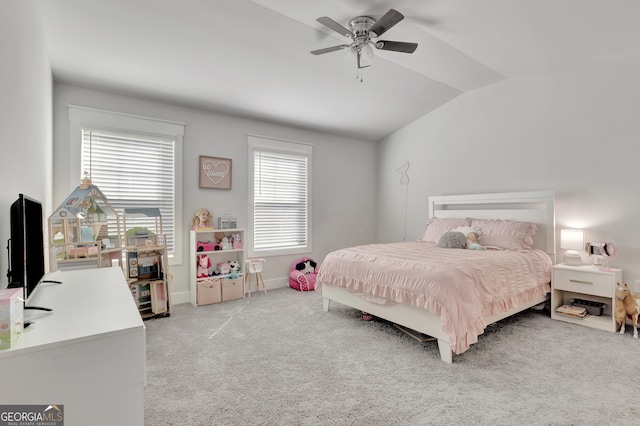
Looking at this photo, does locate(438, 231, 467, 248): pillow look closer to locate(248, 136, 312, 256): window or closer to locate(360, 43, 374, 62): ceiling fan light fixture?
locate(248, 136, 312, 256): window

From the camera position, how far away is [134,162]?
3627mm

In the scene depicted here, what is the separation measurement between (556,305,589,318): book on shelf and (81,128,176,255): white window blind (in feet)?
14.4

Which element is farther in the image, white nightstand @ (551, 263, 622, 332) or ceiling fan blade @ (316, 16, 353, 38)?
white nightstand @ (551, 263, 622, 332)

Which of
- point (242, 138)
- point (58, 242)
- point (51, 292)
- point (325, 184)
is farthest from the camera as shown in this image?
point (325, 184)

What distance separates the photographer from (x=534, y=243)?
12.3ft

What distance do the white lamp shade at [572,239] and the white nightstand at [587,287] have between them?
0.66 ft

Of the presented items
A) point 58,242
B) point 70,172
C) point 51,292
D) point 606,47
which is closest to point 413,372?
point 51,292

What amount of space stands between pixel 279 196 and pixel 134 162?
75.8 inches

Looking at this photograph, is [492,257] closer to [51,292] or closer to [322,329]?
[322,329]

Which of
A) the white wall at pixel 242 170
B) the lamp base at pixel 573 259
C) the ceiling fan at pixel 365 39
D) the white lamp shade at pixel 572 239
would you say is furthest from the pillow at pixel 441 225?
the ceiling fan at pixel 365 39

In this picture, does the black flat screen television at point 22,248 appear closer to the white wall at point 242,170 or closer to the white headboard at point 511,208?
the white wall at point 242,170

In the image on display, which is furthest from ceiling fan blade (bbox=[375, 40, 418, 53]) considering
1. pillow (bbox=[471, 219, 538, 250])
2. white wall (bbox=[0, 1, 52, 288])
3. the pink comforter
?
pillow (bbox=[471, 219, 538, 250])

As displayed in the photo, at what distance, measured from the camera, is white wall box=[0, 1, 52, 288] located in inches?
52.6

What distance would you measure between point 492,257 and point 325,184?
112 inches
